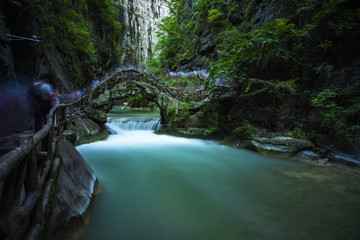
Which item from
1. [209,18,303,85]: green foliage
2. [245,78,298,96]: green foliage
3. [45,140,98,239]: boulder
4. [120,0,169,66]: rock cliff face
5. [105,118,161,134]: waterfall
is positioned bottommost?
[105,118,161,134]: waterfall

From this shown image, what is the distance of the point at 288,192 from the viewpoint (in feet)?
11.8

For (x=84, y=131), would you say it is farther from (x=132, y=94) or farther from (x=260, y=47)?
(x=260, y=47)

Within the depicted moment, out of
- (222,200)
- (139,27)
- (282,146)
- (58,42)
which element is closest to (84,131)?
(58,42)

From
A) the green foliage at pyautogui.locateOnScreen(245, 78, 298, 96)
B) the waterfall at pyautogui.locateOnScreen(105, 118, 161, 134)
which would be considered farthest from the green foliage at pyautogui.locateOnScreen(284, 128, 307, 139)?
the waterfall at pyautogui.locateOnScreen(105, 118, 161, 134)

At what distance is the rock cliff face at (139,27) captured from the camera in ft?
105

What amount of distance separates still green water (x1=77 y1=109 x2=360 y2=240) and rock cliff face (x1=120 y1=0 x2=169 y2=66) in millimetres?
28829

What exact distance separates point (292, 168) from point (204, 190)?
317cm

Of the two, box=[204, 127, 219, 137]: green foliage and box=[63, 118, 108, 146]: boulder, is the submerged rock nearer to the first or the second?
box=[204, 127, 219, 137]: green foliage

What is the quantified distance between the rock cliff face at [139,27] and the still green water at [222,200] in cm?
2883

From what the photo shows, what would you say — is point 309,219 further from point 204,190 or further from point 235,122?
point 235,122

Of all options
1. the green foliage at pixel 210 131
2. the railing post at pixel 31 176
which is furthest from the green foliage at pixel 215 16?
the railing post at pixel 31 176

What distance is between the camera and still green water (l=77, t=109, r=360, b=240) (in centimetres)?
250

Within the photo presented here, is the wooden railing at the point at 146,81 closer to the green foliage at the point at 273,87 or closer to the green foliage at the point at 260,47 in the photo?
the green foliage at the point at 260,47

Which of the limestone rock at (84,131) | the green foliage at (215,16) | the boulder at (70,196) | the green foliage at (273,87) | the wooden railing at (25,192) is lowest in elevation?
the limestone rock at (84,131)
